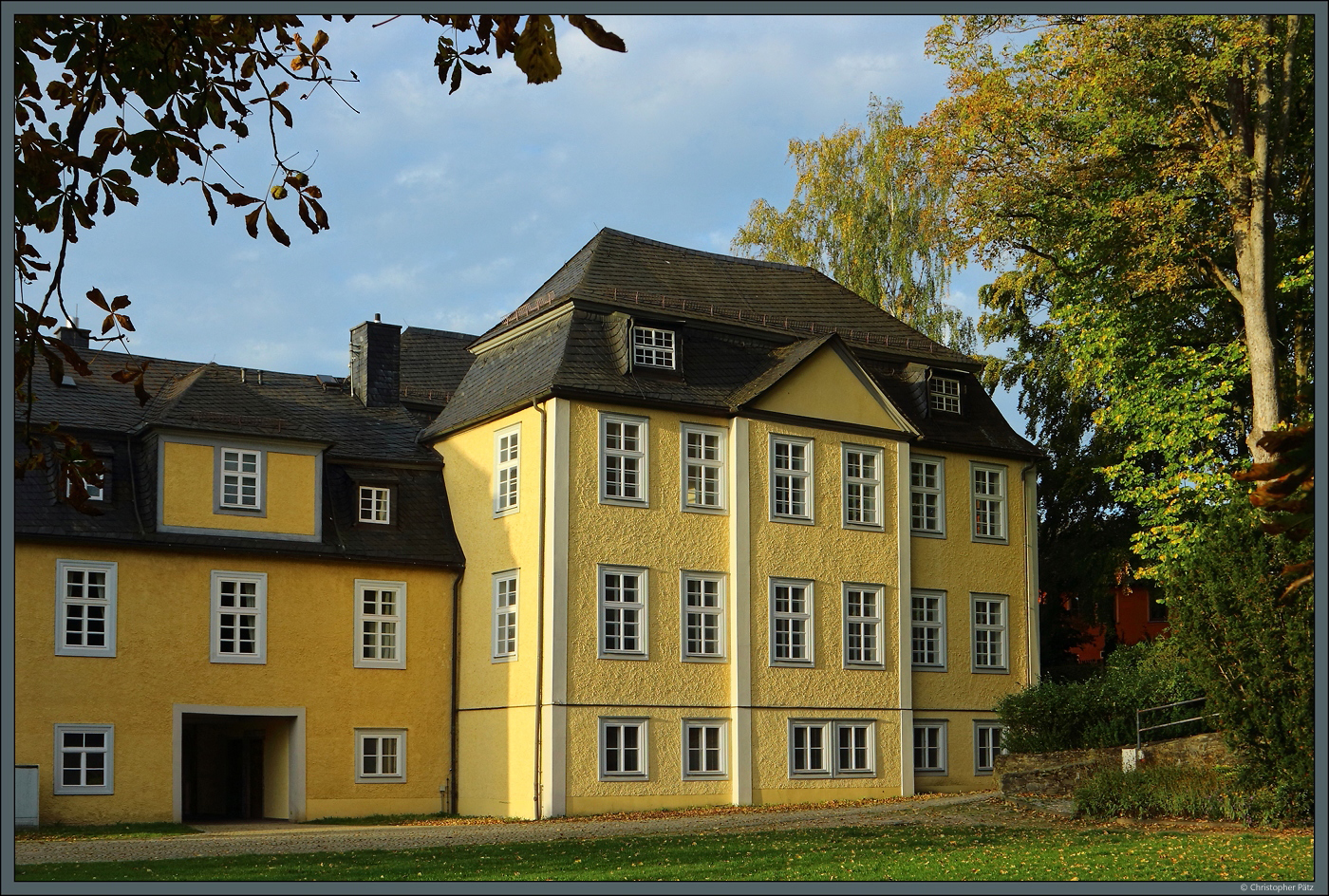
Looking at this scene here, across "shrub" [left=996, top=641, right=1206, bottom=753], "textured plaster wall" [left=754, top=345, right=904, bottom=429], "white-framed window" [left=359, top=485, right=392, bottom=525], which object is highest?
"textured plaster wall" [left=754, top=345, right=904, bottom=429]

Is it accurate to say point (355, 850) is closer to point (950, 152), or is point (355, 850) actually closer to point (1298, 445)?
point (1298, 445)

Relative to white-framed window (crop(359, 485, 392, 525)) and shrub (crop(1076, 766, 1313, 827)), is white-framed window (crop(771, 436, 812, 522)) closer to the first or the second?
white-framed window (crop(359, 485, 392, 525))

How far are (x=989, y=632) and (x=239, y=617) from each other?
15.0 m

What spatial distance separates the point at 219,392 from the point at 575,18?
22.5 m

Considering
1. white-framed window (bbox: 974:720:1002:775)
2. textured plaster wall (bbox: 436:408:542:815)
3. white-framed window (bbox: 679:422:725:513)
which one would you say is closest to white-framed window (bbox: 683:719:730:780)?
textured plaster wall (bbox: 436:408:542:815)

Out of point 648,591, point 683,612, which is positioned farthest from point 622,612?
point 683,612

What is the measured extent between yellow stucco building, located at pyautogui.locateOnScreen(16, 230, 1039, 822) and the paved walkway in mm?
1883

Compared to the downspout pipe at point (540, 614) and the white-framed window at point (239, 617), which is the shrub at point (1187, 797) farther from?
the white-framed window at point (239, 617)

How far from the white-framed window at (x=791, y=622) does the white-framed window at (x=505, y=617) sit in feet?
15.5

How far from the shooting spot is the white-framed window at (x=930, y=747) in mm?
28688

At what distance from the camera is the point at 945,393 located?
31.2 m

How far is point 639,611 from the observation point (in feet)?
84.2

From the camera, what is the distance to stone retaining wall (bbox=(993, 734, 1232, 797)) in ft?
67.7

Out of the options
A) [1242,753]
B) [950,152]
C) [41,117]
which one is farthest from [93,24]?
[950,152]
